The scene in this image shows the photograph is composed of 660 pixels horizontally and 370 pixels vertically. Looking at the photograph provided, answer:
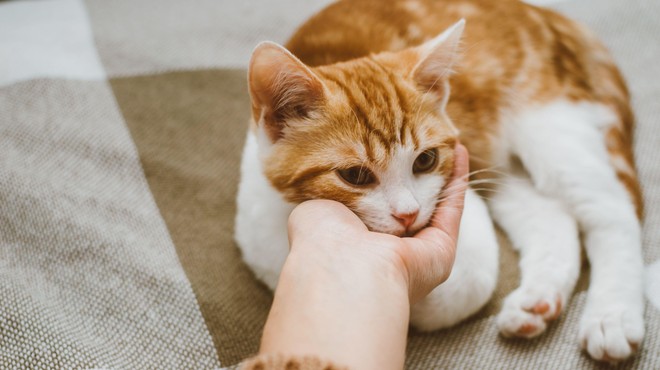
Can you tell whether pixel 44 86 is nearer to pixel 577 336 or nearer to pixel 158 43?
pixel 158 43

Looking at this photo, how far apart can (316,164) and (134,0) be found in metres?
1.48

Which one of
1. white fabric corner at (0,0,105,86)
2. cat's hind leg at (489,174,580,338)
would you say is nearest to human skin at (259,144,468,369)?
cat's hind leg at (489,174,580,338)

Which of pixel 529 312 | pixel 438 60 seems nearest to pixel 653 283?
pixel 529 312

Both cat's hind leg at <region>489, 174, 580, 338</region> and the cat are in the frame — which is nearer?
the cat

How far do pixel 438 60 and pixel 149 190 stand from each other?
83 cm

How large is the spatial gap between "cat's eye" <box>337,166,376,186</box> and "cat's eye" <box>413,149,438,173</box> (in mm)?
122

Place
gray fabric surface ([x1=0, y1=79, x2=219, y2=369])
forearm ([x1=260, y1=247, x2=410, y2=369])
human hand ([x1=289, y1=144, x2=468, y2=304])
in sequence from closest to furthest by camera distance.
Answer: forearm ([x1=260, y1=247, x2=410, y2=369]) → human hand ([x1=289, y1=144, x2=468, y2=304]) → gray fabric surface ([x1=0, y1=79, x2=219, y2=369])

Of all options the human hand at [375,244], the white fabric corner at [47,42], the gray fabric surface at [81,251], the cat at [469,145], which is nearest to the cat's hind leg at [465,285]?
the cat at [469,145]

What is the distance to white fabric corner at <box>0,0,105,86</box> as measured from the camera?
5.35 feet

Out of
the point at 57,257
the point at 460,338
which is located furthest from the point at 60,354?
the point at 460,338

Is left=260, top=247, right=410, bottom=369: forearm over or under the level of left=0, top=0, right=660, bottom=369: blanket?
over

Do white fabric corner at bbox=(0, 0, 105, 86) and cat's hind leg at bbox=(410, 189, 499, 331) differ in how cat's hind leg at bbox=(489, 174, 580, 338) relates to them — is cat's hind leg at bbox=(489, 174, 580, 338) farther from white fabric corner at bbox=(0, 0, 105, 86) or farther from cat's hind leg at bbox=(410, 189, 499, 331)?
white fabric corner at bbox=(0, 0, 105, 86)

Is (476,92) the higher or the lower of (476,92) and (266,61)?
the lower

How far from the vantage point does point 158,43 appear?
191 centimetres
